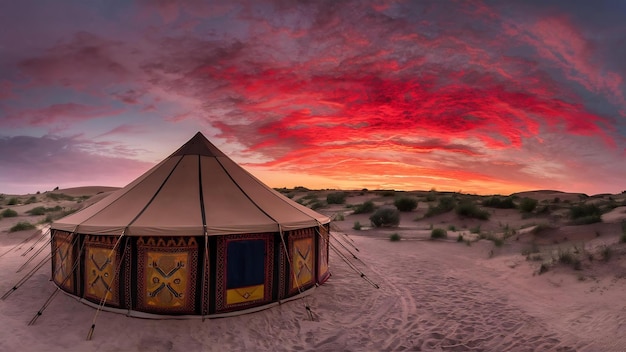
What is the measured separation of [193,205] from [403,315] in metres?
4.98

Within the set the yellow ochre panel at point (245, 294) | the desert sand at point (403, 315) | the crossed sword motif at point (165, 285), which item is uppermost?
the crossed sword motif at point (165, 285)

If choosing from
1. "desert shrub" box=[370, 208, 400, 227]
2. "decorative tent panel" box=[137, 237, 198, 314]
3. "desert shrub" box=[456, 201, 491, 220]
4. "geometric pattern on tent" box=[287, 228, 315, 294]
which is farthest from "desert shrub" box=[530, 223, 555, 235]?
"decorative tent panel" box=[137, 237, 198, 314]

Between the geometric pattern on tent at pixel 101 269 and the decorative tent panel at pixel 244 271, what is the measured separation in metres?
1.98

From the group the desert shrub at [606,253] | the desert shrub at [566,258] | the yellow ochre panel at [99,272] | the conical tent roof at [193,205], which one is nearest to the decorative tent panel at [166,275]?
the conical tent roof at [193,205]

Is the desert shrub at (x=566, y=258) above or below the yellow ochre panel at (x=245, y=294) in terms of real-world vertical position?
above

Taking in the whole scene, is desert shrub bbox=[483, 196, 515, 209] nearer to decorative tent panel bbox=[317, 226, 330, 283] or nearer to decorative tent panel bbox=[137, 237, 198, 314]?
decorative tent panel bbox=[317, 226, 330, 283]

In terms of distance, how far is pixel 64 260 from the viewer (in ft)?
27.0

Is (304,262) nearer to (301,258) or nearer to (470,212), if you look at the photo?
(301,258)

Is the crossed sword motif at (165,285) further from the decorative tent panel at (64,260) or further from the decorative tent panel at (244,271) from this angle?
the decorative tent panel at (64,260)

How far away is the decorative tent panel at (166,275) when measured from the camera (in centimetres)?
698

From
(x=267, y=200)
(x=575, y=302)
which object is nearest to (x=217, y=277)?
(x=267, y=200)

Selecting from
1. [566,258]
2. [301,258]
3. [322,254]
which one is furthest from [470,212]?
[301,258]

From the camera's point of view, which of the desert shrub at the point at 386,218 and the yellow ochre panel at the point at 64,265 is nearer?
the yellow ochre panel at the point at 64,265

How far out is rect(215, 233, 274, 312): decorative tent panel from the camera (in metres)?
7.15
